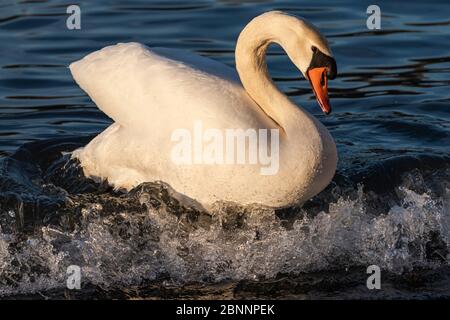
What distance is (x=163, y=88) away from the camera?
7.87 metres

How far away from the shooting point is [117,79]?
8.24 metres

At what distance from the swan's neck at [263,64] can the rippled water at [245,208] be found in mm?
695

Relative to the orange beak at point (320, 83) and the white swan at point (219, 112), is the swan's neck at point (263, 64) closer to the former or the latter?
the white swan at point (219, 112)

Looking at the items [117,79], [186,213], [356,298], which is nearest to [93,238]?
[186,213]

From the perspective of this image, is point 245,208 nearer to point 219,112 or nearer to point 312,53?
point 219,112

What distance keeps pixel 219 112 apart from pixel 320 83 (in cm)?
70

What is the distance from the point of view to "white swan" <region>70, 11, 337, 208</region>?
24.2ft

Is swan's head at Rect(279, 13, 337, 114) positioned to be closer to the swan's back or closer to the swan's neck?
the swan's neck

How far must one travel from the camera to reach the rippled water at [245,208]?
23.8 ft

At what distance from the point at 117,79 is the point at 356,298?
2.49 meters

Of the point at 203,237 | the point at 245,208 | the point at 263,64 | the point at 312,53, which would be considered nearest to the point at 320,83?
the point at 312,53

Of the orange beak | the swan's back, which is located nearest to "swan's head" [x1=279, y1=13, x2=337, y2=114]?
the orange beak

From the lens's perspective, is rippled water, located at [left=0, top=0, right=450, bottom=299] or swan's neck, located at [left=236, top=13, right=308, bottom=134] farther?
swan's neck, located at [left=236, top=13, right=308, bottom=134]

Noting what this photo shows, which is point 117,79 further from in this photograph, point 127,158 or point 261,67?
point 261,67
